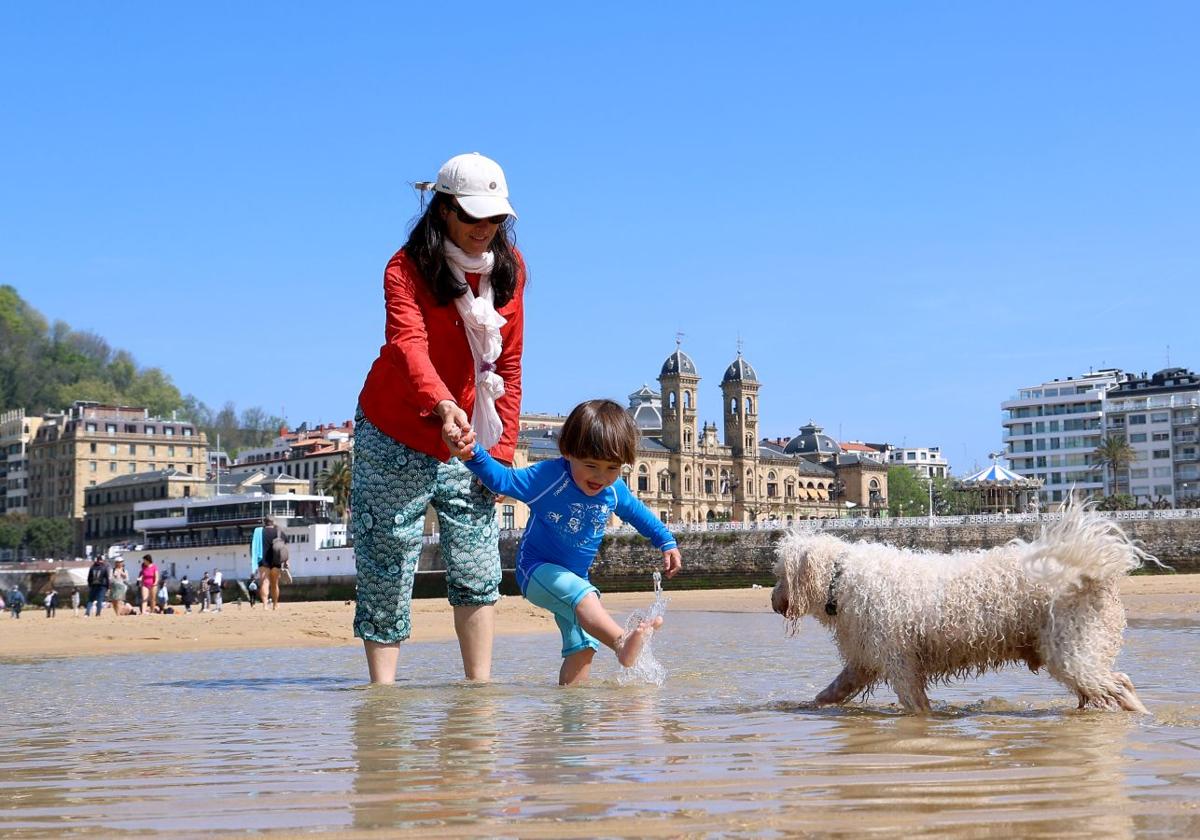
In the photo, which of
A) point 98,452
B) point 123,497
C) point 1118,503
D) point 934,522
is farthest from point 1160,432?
point 98,452

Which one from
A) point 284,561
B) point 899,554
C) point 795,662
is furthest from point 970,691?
point 284,561

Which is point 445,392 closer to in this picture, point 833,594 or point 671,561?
point 671,561

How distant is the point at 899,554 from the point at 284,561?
2297cm

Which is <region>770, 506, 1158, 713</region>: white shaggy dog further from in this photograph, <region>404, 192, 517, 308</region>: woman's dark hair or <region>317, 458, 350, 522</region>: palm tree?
<region>317, 458, 350, 522</region>: palm tree

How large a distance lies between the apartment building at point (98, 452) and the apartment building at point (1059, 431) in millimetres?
75231

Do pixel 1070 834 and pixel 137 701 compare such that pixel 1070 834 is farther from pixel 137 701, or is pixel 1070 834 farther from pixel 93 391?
pixel 93 391

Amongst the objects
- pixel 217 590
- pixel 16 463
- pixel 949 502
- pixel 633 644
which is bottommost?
pixel 217 590

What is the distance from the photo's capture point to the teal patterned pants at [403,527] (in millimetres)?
6117

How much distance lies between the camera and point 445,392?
5.73m

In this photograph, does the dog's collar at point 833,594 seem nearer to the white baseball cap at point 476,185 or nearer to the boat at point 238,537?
the white baseball cap at point 476,185

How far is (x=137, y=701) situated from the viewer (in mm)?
6328

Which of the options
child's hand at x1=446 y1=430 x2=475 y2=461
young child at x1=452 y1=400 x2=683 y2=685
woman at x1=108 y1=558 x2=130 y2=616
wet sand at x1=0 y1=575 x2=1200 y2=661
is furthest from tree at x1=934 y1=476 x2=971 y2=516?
child's hand at x1=446 y1=430 x2=475 y2=461

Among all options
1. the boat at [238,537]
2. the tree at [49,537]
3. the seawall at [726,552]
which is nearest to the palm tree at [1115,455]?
the seawall at [726,552]

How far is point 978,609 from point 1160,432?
120m
